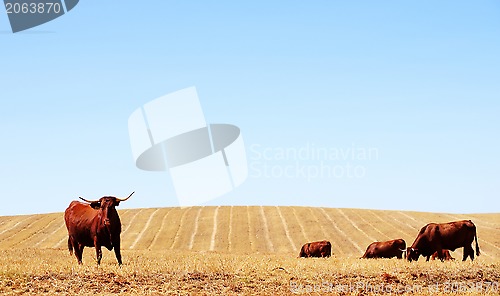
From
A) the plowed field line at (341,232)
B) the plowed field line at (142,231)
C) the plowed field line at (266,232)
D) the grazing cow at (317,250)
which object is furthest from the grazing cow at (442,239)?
the plowed field line at (142,231)

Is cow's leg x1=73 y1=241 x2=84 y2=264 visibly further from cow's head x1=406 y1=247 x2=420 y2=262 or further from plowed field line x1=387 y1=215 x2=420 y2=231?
plowed field line x1=387 y1=215 x2=420 y2=231

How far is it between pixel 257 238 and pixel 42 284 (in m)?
40.2

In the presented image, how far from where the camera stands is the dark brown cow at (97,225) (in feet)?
68.2

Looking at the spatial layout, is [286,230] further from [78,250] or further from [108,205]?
[108,205]

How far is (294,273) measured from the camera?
64.2ft

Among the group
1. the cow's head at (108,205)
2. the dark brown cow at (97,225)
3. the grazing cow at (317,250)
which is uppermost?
the cow's head at (108,205)

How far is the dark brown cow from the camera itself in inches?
818

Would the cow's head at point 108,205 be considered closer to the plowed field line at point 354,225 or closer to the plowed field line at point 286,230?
the plowed field line at point 286,230

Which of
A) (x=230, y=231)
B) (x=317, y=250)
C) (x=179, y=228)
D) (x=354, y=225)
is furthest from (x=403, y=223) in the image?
(x=317, y=250)

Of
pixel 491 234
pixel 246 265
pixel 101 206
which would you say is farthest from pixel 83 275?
pixel 491 234

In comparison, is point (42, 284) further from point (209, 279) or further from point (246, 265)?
point (246, 265)

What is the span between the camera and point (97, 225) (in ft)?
70.7

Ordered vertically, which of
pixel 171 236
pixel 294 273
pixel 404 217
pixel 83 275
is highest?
pixel 83 275

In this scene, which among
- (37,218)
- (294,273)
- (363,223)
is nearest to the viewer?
(294,273)
